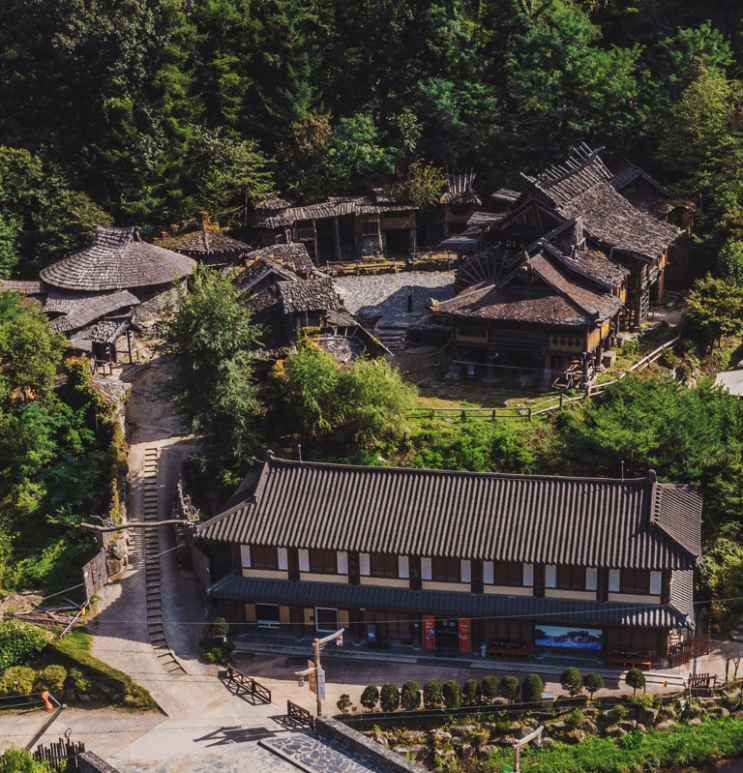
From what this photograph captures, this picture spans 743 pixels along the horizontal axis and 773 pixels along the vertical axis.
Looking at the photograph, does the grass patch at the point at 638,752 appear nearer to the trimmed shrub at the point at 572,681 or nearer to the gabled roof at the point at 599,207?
the trimmed shrub at the point at 572,681

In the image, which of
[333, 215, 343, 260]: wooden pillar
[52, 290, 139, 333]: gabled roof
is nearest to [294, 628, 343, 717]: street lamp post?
[52, 290, 139, 333]: gabled roof

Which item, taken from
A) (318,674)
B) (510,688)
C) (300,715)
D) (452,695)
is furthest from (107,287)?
(510,688)

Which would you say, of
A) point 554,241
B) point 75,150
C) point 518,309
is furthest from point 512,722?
point 75,150

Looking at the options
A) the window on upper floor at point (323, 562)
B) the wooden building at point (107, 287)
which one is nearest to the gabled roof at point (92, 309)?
the wooden building at point (107, 287)

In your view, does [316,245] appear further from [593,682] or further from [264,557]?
[593,682]

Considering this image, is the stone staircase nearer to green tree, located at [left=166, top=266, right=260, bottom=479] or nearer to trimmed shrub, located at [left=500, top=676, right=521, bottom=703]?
green tree, located at [left=166, top=266, right=260, bottom=479]

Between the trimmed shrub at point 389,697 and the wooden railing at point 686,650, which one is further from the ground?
the wooden railing at point 686,650
